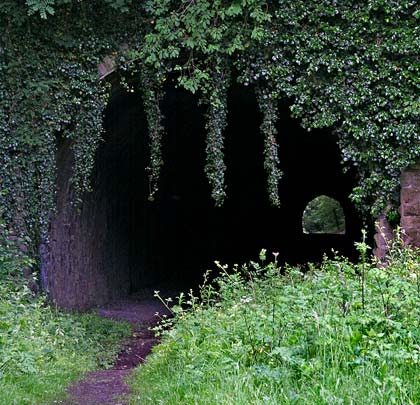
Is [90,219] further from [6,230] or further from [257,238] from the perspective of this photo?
[257,238]

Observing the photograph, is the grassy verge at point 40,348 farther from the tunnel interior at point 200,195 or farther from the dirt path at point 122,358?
the tunnel interior at point 200,195

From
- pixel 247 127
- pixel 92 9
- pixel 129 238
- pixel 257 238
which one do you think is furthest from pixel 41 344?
pixel 257 238

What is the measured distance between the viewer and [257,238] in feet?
69.0

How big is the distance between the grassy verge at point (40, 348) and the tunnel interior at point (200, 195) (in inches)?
174

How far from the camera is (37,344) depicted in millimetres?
6594

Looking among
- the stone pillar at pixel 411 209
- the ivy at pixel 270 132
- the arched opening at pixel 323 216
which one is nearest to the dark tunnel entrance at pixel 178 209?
the ivy at pixel 270 132

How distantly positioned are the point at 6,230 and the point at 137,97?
4.45 m

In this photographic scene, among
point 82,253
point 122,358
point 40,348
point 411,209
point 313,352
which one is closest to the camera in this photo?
point 313,352

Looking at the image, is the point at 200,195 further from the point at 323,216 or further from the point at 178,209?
the point at 323,216

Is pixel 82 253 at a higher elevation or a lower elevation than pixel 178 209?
lower

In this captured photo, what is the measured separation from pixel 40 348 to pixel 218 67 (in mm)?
4918

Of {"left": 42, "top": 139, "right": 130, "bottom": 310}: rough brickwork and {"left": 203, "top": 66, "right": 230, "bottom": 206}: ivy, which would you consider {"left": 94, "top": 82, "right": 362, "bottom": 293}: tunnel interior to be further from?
{"left": 203, "top": 66, "right": 230, "bottom": 206}: ivy

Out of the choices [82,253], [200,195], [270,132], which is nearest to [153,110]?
[270,132]

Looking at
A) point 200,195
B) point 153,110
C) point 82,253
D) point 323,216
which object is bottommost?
point 82,253
